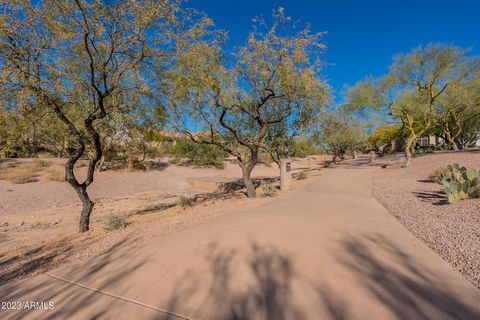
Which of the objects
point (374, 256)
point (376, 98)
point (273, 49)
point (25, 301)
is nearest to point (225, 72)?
point (273, 49)

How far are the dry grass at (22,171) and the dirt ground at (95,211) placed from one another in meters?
0.49

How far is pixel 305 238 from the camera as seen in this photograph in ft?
15.2

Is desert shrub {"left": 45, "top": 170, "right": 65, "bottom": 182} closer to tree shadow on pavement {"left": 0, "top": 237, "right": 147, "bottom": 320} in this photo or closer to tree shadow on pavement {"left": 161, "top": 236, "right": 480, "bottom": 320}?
tree shadow on pavement {"left": 0, "top": 237, "right": 147, "bottom": 320}

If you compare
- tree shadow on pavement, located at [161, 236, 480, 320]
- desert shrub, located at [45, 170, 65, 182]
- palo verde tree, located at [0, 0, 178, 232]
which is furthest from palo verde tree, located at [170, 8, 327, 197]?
desert shrub, located at [45, 170, 65, 182]

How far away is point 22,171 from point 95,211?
1108 cm

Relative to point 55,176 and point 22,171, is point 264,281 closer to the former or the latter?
point 55,176

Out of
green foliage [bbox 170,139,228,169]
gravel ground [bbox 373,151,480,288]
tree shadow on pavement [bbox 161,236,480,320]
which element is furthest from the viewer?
green foliage [bbox 170,139,228,169]

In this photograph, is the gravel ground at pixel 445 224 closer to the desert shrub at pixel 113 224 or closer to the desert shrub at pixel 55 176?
the desert shrub at pixel 113 224

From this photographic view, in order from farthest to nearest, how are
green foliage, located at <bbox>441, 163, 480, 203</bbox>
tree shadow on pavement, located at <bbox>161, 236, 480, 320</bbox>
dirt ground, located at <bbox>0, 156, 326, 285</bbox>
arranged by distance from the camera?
1. green foliage, located at <bbox>441, 163, 480, 203</bbox>
2. dirt ground, located at <bbox>0, 156, 326, 285</bbox>
3. tree shadow on pavement, located at <bbox>161, 236, 480, 320</bbox>

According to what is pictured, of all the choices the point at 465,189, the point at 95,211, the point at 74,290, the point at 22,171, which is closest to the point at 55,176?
the point at 22,171

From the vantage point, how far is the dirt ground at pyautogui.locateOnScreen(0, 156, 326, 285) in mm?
5715

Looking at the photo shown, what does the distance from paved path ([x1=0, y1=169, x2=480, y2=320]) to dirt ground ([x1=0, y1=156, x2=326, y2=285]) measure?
4.67 ft

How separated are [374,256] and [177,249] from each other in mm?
3219

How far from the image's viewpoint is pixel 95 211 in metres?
13.1
